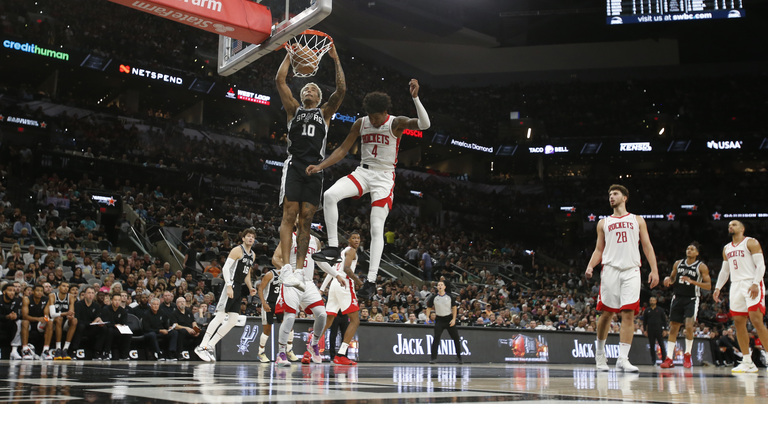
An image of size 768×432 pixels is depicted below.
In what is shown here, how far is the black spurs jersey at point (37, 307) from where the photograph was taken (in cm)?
1085

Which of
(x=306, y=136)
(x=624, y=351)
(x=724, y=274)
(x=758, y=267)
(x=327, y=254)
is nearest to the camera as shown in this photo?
(x=327, y=254)

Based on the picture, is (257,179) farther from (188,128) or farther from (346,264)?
(346,264)

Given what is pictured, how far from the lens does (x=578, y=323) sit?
19.5 metres

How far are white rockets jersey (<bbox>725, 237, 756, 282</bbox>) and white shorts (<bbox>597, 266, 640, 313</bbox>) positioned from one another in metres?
1.78

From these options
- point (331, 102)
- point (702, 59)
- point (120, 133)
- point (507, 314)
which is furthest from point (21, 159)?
point (702, 59)

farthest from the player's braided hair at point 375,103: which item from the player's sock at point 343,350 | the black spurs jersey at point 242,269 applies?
the player's sock at point 343,350

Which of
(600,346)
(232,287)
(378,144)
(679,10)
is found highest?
(679,10)

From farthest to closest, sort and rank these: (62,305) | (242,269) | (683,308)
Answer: (62,305) → (683,308) → (242,269)

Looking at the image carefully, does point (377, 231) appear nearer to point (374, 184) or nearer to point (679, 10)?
point (374, 184)

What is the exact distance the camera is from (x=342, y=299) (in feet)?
32.6

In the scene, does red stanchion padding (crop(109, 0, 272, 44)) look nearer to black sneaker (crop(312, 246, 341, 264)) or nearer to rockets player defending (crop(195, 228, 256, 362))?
rockets player defending (crop(195, 228, 256, 362))

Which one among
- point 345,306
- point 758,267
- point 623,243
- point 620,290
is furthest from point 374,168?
point 758,267

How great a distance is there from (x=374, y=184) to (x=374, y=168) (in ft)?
0.63

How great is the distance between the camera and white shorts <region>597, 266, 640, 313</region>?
Answer: 752 centimetres
